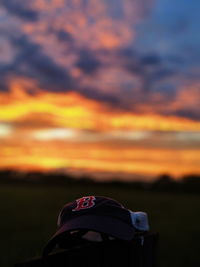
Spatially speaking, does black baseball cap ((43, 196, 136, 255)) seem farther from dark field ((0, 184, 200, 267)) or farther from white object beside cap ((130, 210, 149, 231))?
dark field ((0, 184, 200, 267))

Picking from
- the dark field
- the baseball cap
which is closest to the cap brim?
the baseball cap

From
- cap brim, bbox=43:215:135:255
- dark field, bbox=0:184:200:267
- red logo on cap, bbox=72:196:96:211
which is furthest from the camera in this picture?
dark field, bbox=0:184:200:267

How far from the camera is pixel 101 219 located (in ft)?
5.87

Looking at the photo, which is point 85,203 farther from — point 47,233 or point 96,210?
point 47,233

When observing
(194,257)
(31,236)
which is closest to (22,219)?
(31,236)

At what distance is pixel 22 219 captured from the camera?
399 inches

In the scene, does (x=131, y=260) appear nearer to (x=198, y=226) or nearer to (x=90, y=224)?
(x=90, y=224)

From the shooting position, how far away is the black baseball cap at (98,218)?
1.73m

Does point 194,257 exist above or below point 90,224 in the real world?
below

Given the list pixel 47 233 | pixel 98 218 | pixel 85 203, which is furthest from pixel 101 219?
pixel 47 233

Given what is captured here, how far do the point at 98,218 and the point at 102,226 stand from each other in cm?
5

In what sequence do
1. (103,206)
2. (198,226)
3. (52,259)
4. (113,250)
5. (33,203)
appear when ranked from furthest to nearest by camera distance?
1. (33,203)
2. (198,226)
3. (103,206)
4. (113,250)
5. (52,259)

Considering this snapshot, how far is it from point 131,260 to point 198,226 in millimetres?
8243

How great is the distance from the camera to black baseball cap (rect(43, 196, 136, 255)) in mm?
1732
